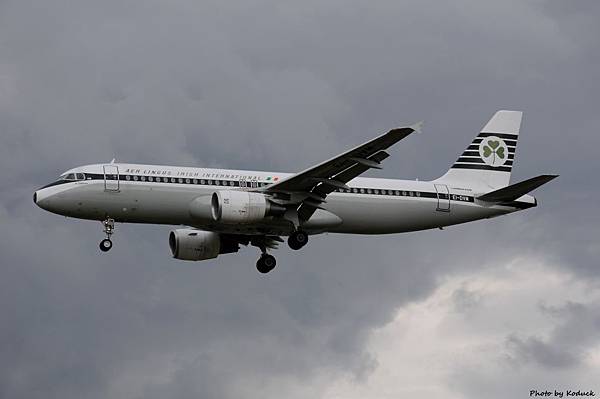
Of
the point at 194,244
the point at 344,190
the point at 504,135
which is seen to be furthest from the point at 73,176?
the point at 504,135

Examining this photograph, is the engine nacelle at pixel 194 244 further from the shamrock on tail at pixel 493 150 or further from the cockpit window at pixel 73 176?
the shamrock on tail at pixel 493 150

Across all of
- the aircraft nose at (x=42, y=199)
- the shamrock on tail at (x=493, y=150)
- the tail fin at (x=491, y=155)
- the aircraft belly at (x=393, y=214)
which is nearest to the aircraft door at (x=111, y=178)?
the aircraft nose at (x=42, y=199)

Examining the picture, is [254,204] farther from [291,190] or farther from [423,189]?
[423,189]

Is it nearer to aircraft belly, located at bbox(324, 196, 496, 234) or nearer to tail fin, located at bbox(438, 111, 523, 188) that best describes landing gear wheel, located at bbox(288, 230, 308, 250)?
aircraft belly, located at bbox(324, 196, 496, 234)

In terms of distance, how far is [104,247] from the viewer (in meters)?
52.2

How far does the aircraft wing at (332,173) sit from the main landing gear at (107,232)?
7053 mm

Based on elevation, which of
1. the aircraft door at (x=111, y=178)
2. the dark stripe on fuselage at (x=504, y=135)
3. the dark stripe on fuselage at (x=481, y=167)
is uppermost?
the dark stripe on fuselage at (x=504, y=135)

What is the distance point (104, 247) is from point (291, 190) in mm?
8642

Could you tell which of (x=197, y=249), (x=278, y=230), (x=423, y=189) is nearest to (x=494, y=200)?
(x=423, y=189)

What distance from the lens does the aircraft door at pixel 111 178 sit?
5231 centimetres

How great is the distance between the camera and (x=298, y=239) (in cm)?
5434

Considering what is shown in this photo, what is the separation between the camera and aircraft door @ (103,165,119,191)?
52.3m

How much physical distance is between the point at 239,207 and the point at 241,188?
7.61ft

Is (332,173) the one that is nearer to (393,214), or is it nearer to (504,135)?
(393,214)
